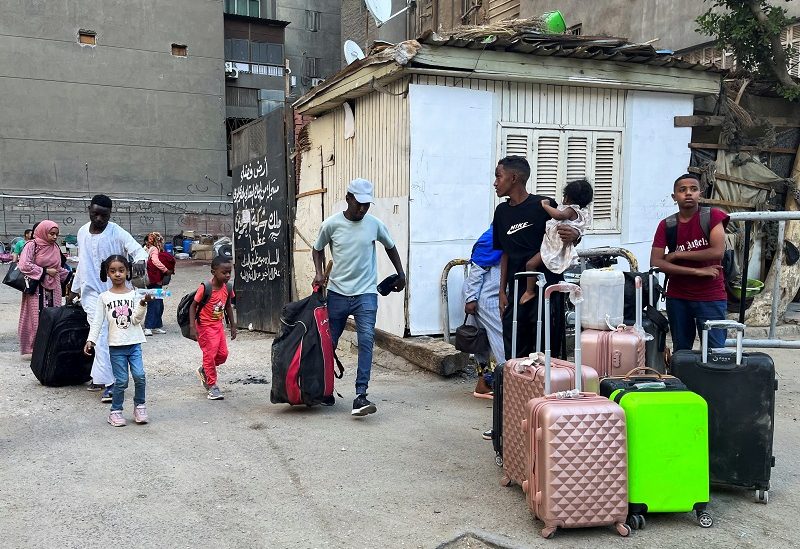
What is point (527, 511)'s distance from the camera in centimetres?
355

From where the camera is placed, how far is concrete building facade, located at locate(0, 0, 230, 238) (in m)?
27.2

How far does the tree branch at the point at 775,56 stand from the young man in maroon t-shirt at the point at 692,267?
586 cm

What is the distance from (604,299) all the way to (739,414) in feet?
3.08

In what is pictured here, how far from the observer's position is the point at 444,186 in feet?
24.4

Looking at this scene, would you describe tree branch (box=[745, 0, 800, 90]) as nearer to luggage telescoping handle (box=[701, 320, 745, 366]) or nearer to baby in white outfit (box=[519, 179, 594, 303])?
baby in white outfit (box=[519, 179, 594, 303])

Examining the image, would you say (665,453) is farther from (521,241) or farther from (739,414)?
(521,241)

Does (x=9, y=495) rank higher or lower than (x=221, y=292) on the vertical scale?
lower

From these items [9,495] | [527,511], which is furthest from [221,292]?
[527,511]

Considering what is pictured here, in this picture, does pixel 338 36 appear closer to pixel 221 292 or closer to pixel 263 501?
pixel 221 292

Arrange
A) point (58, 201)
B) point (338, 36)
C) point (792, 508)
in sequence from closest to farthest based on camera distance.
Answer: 1. point (792, 508)
2. point (58, 201)
3. point (338, 36)

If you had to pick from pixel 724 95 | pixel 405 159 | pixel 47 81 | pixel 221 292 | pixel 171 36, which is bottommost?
pixel 221 292

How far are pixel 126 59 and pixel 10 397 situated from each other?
2630 centimetres

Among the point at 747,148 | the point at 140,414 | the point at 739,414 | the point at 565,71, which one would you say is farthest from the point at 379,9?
the point at 739,414

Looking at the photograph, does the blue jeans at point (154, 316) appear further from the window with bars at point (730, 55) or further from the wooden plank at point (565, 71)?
the window with bars at point (730, 55)
